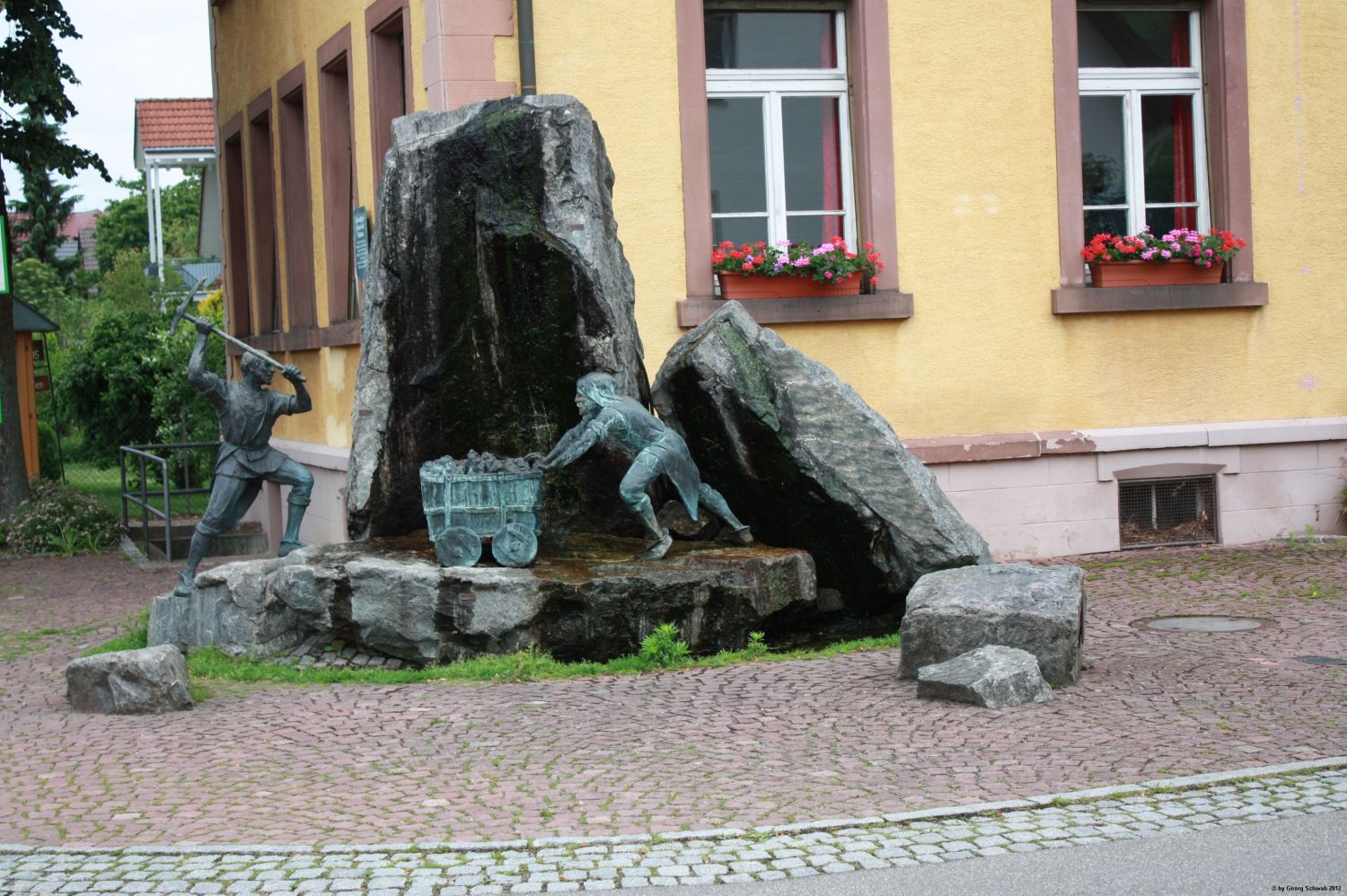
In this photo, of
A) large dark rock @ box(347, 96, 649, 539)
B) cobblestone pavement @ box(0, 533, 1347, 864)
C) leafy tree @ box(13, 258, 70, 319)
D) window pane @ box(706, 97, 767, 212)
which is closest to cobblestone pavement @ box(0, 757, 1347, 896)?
cobblestone pavement @ box(0, 533, 1347, 864)

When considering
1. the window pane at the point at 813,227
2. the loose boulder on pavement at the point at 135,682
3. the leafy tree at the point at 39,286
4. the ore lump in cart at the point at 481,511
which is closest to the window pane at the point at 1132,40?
the window pane at the point at 813,227

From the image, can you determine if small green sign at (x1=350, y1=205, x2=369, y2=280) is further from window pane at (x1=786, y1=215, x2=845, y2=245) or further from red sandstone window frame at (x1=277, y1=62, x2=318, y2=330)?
window pane at (x1=786, y1=215, x2=845, y2=245)

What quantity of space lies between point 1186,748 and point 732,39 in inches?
302

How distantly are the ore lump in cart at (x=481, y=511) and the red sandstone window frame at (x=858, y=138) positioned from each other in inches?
137

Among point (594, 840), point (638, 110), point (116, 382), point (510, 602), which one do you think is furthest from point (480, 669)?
point (116, 382)

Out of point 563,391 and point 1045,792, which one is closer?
point 1045,792

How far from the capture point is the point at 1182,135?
13070mm

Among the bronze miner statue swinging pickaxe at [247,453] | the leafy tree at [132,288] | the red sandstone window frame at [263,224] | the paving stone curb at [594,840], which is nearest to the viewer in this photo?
the paving stone curb at [594,840]

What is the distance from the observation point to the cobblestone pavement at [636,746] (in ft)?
18.2

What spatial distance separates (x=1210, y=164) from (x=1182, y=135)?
34 cm

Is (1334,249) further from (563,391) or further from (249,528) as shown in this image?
(249,528)

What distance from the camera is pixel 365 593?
8336 mm

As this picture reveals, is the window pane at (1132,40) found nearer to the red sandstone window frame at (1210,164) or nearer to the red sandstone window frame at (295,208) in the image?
the red sandstone window frame at (1210,164)

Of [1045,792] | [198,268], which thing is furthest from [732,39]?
[198,268]
